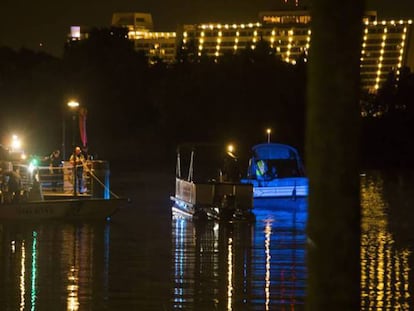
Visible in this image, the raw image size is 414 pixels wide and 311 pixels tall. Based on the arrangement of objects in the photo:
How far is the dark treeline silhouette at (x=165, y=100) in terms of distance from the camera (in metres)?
69.8

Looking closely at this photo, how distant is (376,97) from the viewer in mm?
88688

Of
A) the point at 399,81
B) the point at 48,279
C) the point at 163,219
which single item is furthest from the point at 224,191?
the point at 399,81

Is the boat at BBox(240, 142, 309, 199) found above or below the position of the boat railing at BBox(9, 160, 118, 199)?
above

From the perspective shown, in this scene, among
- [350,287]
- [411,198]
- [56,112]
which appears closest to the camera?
[350,287]

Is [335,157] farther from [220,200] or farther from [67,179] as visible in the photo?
[67,179]

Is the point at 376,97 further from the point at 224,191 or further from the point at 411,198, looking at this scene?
the point at 224,191

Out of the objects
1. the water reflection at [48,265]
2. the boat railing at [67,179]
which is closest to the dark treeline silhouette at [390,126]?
the boat railing at [67,179]

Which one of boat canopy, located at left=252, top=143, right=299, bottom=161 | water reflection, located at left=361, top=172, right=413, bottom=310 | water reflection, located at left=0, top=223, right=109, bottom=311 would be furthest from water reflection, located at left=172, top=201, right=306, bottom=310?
boat canopy, located at left=252, top=143, right=299, bottom=161

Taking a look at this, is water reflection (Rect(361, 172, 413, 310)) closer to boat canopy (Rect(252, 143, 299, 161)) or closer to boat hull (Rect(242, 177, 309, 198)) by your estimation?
boat hull (Rect(242, 177, 309, 198))

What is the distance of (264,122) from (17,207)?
46.1 m

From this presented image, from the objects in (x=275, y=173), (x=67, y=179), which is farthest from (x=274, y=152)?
(x=67, y=179)

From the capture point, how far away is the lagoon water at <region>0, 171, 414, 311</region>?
1298 centimetres

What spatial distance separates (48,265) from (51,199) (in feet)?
30.0

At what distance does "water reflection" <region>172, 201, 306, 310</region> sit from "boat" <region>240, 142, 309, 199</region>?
7.08 metres
